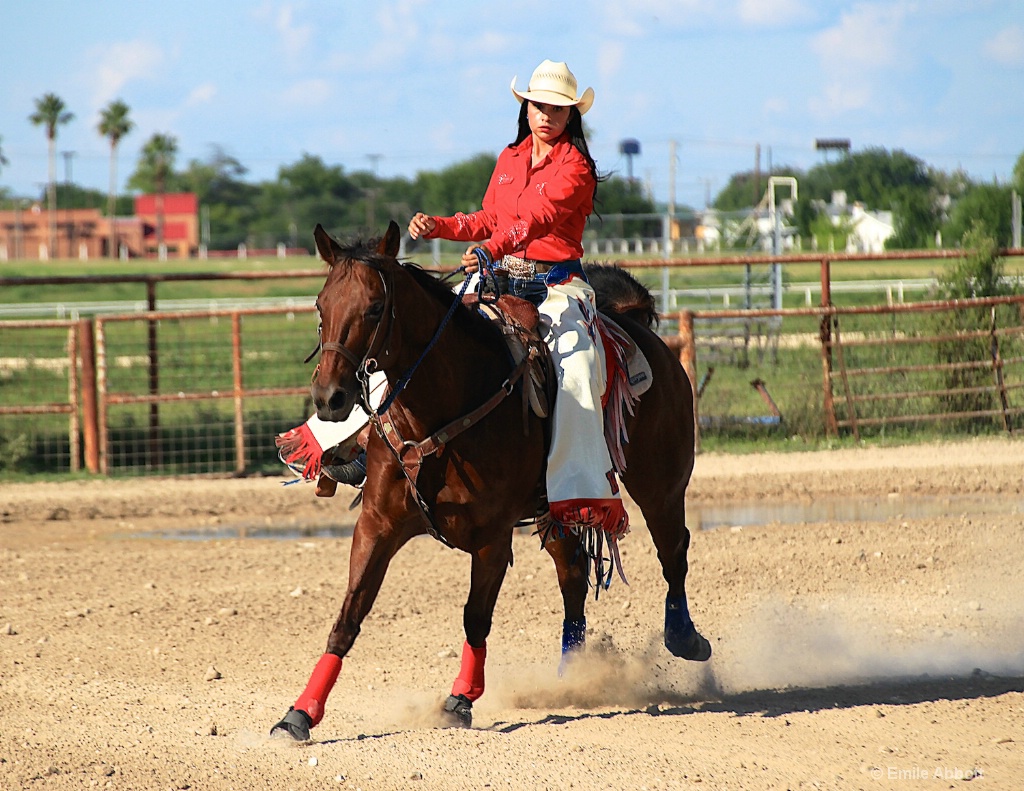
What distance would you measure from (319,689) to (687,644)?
2.04 m

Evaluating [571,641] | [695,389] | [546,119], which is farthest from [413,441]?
[695,389]

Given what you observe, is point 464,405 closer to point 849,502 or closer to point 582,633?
point 582,633

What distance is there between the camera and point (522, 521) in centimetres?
569

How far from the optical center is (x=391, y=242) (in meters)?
4.56

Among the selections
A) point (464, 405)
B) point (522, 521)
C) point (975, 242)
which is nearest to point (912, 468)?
point (975, 242)

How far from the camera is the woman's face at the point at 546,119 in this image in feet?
17.7

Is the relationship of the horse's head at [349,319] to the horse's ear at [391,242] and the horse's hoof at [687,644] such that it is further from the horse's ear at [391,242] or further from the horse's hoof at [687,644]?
the horse's hoof at [687,644]

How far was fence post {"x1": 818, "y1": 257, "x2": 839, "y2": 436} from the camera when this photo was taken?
14.0 metres

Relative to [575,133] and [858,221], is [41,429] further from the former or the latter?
[858,221]

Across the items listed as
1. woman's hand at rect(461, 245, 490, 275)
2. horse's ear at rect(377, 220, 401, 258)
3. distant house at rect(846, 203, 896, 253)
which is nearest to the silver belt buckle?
woman's hand at rect(461, 245, 490, 275)

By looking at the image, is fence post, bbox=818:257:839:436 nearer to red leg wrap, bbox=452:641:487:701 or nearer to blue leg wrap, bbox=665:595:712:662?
blue leg wrap, bbox=665:595:712:662

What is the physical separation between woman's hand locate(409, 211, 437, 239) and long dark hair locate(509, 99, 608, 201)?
0.89 m

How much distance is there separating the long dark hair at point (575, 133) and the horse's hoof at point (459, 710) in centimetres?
231

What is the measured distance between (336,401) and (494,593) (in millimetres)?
1387
